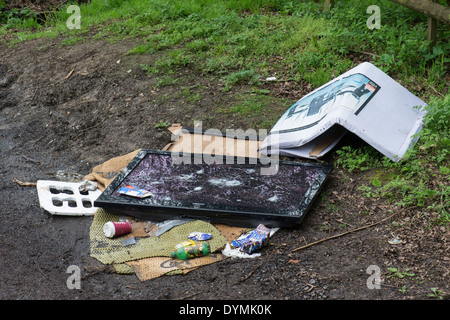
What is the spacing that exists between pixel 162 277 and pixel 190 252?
249 mm

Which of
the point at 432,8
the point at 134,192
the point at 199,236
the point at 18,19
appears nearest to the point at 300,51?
the point at 432,8

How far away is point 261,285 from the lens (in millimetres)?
2889

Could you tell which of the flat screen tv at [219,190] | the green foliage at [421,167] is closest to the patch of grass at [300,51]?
the green foliage at [421,167]

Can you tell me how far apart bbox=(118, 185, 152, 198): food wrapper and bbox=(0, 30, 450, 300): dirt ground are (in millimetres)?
364

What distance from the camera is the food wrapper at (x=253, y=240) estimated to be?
3164 mm

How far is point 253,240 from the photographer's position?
3182 millimetres

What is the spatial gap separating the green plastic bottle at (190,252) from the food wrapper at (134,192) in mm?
587

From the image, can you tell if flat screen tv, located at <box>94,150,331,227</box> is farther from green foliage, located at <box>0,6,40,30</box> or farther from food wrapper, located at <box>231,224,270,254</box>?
green foliage, located at <box>0,6,40,30</box>

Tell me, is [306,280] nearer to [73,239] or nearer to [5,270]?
[73,239]

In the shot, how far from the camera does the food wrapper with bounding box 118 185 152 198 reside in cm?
362

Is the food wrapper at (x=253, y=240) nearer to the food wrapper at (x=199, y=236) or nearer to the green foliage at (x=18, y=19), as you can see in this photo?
the food wrapper at (x=199, y=236)

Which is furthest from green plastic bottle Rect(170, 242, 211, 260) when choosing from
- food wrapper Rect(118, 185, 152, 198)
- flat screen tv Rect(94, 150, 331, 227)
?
food wrapper Rect(118, 185, 152, 198)

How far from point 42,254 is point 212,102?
93.9 inches

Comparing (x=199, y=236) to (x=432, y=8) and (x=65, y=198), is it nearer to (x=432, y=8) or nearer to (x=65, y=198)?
(x=65, y=198)
